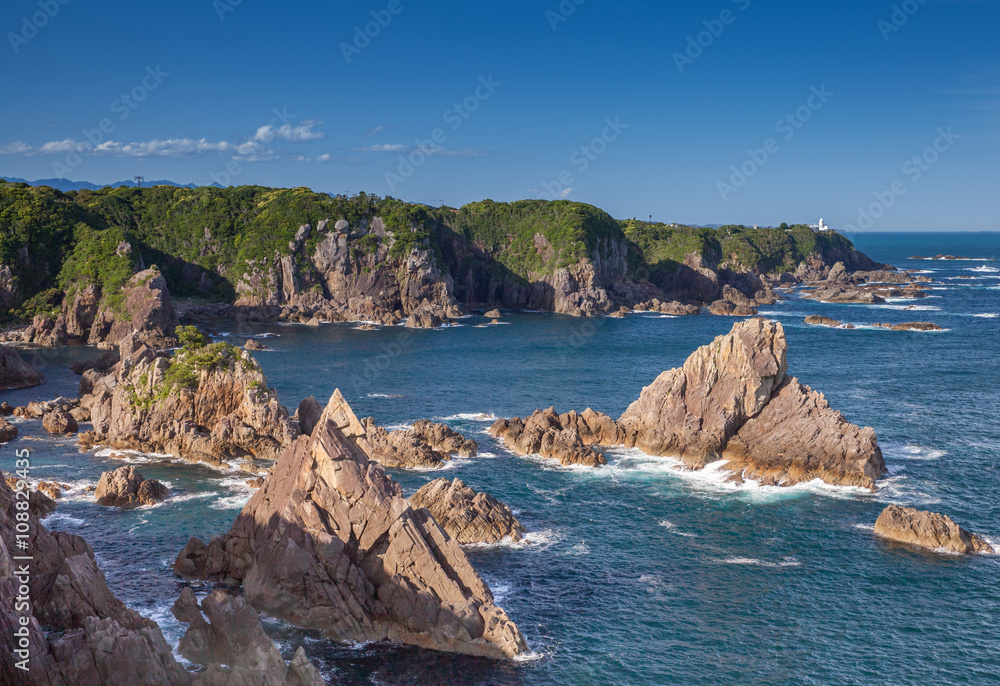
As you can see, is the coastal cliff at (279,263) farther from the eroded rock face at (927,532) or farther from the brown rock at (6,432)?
the eroded rock face at (927,532)

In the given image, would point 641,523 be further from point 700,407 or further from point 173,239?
point 173,239

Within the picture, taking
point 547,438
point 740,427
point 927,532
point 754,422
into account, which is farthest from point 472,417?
point 927,532

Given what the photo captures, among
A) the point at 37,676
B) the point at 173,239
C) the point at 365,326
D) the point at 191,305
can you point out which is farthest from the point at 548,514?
the point at 173,239

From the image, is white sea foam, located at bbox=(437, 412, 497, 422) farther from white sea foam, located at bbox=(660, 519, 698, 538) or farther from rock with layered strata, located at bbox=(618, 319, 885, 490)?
white sea foam, located at bbox=(660, 519, 698, 538)

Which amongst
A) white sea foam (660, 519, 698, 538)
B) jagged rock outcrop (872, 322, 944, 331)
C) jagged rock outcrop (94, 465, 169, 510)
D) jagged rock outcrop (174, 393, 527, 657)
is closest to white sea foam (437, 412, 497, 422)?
white sea foam (660, 519, 698, 538)

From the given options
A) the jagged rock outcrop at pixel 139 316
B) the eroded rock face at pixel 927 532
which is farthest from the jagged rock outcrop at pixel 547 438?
the jagged rock outcrop at pixel 139 316

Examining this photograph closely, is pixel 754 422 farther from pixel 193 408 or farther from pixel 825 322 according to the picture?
pixel 825 322

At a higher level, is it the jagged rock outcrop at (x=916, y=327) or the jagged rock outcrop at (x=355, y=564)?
the jagged rock outcrop at (x=916, y=327)
